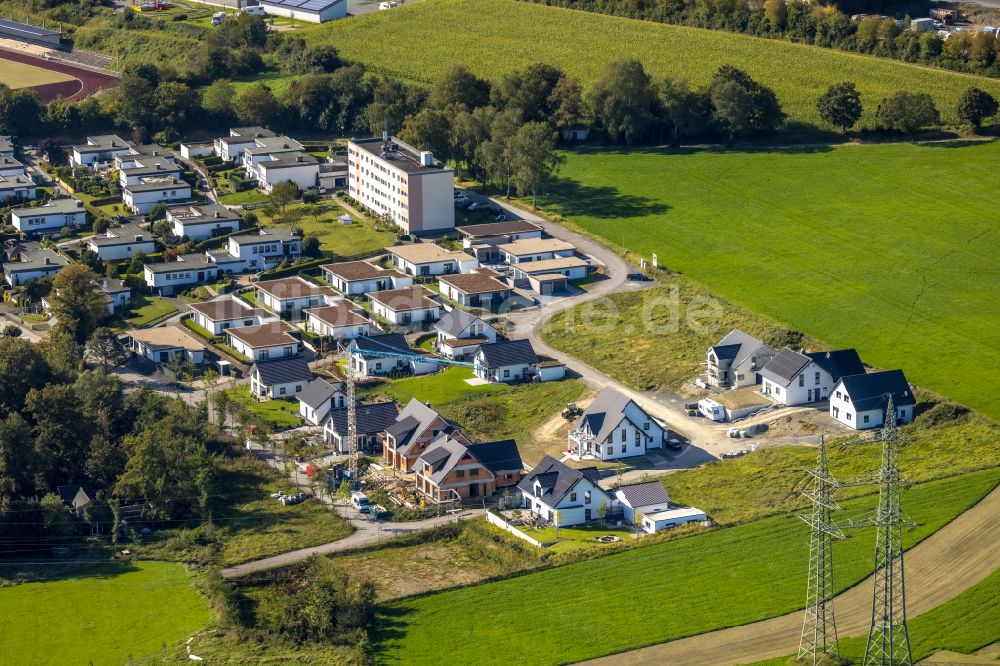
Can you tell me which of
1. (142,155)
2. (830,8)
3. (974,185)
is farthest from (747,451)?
(830,8)

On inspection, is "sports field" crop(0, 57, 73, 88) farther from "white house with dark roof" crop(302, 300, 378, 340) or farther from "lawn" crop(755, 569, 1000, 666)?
"lawn" crop(755, 569, 1000, 666)

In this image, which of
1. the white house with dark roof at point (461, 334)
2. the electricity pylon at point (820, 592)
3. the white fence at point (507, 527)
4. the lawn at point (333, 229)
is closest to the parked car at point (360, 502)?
the white fence at point (507, 527)

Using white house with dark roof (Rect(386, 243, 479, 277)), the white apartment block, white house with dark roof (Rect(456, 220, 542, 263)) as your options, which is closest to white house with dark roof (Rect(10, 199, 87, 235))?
the white apartment block

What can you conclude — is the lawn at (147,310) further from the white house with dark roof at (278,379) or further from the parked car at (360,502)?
the parked car at (360,502)

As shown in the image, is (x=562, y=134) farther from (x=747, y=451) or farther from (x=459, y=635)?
(x=459, y=635)

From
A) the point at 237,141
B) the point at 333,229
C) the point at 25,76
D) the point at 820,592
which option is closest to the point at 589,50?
the point at 237,141

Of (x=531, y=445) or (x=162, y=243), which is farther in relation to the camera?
(x=162, y=243)
